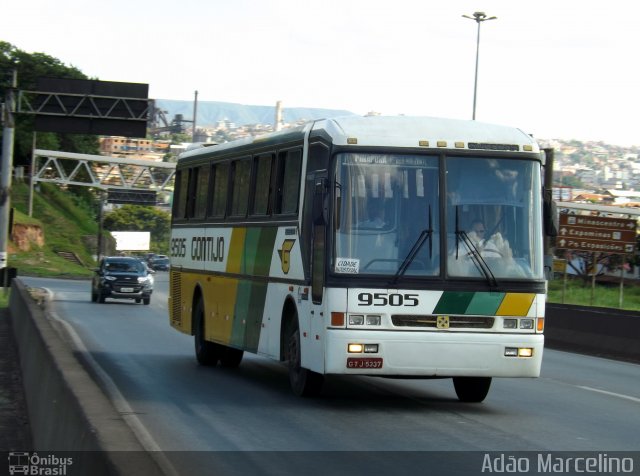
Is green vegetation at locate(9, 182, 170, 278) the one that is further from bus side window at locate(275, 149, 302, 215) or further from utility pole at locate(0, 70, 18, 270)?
bus side window at locate(275, 149, 302, 215)

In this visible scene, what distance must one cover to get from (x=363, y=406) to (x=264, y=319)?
2.41 meters

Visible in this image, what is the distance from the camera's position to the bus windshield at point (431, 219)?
44.1 ft

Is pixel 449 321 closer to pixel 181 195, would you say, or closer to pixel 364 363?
pixel 364 363

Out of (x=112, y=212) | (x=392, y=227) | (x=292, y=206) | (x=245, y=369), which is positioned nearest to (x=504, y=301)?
(x=392, y=227)

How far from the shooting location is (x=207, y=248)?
19.5 m

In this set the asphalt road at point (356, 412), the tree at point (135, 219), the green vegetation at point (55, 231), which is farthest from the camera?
the tree at point (135, 219)

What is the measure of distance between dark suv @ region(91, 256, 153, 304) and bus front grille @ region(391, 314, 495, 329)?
32.7 metres

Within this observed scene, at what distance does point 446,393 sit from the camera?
53.6 ft

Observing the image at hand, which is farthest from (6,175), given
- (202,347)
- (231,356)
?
(231,356)

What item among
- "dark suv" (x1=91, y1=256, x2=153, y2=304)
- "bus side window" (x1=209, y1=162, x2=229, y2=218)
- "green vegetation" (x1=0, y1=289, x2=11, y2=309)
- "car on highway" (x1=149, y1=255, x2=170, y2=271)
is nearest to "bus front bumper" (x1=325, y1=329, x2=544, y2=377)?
"bus side window" (x1=209, y1=162, x2=229, y2=218)

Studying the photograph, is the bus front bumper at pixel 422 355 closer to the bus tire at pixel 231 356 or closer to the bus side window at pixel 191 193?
the bus tire at pixel 231 356

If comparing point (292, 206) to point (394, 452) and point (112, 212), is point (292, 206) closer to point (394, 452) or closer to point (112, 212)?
point (394, 452)

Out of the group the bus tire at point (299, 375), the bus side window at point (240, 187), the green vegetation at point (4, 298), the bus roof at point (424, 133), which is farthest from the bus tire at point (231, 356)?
the green vegetation at point (4, 298)

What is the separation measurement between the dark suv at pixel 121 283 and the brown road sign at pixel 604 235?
47.2 feet
